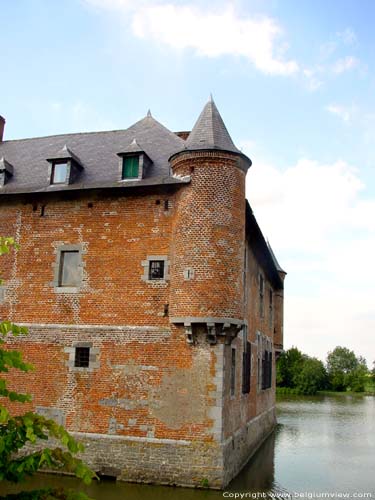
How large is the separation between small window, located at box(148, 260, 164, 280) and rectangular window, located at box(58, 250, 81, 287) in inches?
86.8

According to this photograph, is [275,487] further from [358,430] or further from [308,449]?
[358,430]

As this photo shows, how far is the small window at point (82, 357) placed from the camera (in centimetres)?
1343

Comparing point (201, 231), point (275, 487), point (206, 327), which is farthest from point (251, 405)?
point (201, 231)

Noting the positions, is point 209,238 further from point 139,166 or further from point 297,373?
point 297,373

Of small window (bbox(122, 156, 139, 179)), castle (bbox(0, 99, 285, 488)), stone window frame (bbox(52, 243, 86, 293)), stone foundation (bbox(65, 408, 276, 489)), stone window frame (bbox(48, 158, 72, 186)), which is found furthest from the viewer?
stone window frame (bbox(48, 158, 72, 186))

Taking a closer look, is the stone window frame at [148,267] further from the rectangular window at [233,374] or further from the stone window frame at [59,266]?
the rectangular window at [233,374]

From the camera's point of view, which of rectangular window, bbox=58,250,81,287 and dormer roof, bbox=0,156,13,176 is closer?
rectangular window, bbox=58,250,81,287

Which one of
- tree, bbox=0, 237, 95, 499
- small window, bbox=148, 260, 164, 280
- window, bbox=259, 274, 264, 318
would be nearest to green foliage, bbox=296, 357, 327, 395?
window, bbox=259, 274, 264, 318

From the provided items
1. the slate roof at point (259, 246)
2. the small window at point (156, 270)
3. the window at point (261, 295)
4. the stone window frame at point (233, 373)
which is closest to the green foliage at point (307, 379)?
the slate roof at point (259, 246)

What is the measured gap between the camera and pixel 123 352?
13.2m

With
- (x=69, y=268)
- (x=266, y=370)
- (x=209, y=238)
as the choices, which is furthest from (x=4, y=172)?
(x=266, y=370)

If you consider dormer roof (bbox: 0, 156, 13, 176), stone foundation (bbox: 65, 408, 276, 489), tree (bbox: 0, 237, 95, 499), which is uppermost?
dormer roof (bbox: 0, 156, 13, 176)

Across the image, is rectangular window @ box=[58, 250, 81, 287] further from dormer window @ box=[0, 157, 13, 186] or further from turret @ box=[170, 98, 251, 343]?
dormer window @ box=[0, 157, 13, 186]

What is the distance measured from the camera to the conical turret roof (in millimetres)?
13508
